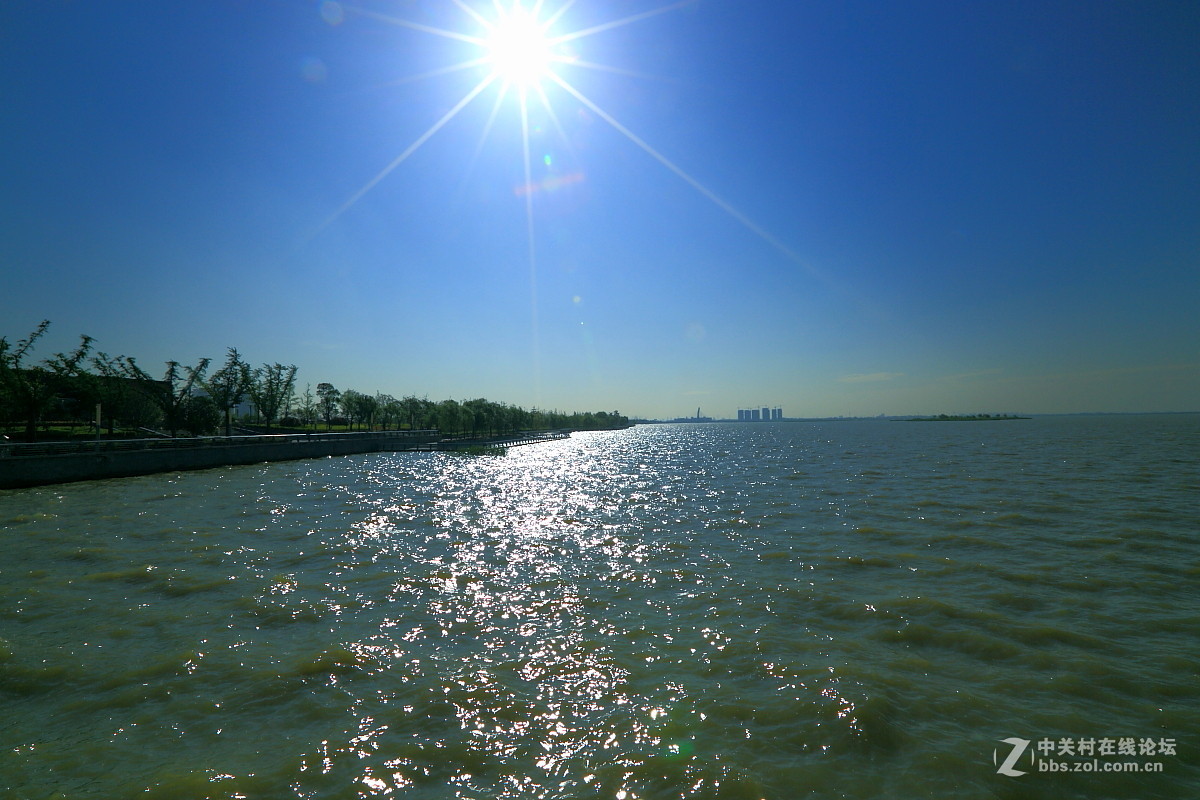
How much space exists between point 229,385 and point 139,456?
31549mm

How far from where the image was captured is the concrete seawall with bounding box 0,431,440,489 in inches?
1157

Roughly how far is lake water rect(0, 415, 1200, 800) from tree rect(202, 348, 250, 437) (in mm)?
53711

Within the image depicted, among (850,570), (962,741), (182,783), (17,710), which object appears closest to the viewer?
(182,783)

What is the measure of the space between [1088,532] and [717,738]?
16.3 m

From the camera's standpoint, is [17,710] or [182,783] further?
[17,710]

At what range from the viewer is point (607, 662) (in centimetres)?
720

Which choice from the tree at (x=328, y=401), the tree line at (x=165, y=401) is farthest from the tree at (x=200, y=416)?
the tree at (x=328, y=401)

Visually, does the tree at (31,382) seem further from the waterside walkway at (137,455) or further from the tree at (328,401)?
the tree at (328,401)

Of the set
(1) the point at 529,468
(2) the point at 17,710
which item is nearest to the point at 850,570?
(2) the point at 17,710

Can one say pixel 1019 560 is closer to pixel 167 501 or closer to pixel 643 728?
pixel 643 728

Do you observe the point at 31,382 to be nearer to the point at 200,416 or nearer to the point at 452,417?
the point at 200,416

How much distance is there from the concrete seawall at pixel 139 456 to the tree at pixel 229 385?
12.4m

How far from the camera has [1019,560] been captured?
1230 centimetres

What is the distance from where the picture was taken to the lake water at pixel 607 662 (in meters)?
4.86
